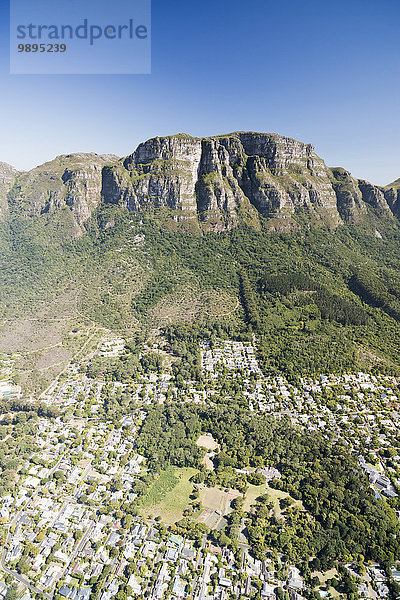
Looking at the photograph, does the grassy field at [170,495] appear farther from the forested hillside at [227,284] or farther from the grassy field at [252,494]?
the forested hillside at [227,284]

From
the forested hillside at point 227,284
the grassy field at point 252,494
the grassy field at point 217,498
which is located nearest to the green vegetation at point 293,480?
the grassy field at point 252,494

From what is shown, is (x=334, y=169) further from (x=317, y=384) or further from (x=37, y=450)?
(x=37, y=450)

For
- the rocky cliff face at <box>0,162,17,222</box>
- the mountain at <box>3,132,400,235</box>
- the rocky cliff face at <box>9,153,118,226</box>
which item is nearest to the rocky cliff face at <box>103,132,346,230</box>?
the mountain at <box>3,132,400,235</box>

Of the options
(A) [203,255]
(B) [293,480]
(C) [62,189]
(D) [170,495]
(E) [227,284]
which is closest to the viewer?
(D) [170,495]

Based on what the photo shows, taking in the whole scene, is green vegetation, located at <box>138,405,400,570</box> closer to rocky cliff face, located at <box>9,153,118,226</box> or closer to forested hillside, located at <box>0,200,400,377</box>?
forested hillside, located at <box>0,200,400,377</box>

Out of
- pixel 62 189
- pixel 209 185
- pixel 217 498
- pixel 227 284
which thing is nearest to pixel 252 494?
pixel 217 498

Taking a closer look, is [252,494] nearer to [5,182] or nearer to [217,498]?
[217,498]
